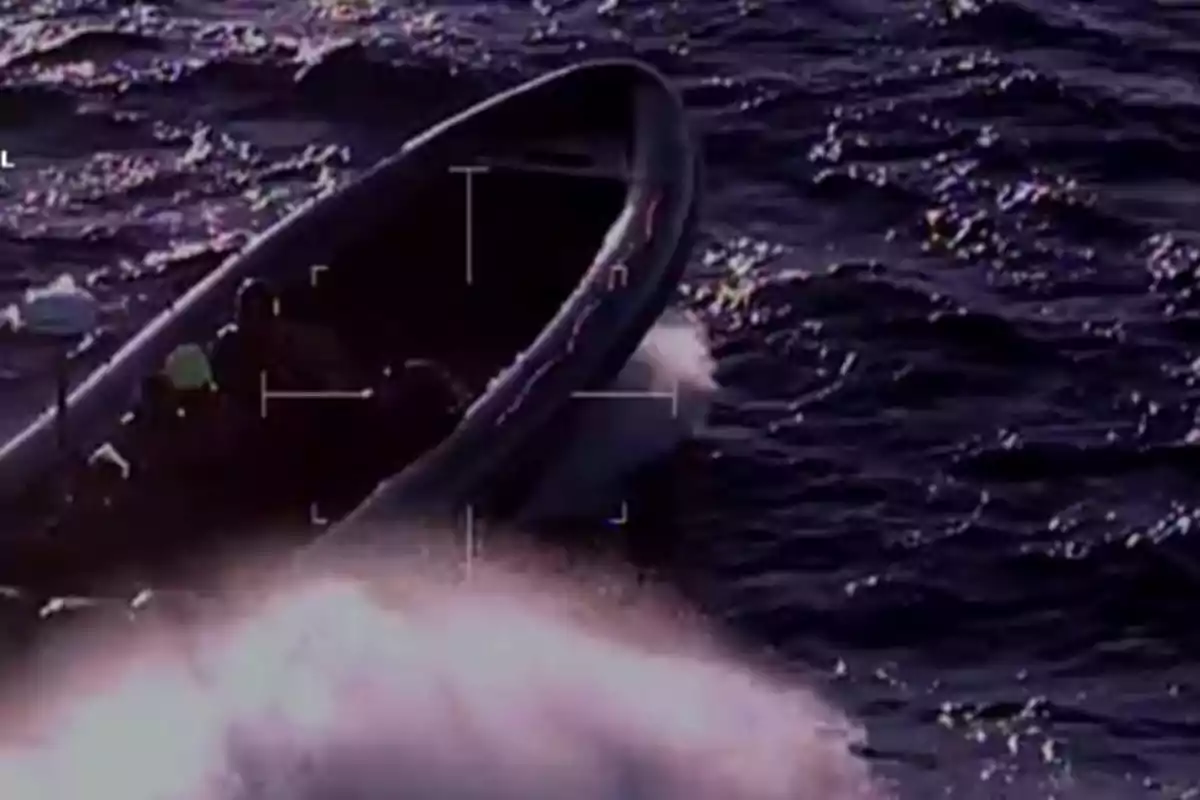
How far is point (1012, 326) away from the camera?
927 inches

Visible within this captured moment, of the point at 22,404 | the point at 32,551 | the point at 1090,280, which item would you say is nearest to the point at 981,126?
the point at 1090,280

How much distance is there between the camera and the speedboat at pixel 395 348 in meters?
18.7

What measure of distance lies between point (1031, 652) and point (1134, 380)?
4.13 meters

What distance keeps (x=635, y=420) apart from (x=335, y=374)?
267 centimetres

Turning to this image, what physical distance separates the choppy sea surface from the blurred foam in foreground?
36.7 inches

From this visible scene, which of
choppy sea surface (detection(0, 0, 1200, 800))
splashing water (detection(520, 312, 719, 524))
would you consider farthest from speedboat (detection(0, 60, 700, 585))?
choppy sea surface (detection(0, 0, 1200, 800))

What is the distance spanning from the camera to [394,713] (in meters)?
17.4

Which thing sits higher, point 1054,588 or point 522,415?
point 522,415

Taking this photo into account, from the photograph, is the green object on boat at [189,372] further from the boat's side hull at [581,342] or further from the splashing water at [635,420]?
the splashing water at [635,420]

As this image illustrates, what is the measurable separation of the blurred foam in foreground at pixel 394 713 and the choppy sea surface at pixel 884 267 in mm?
933

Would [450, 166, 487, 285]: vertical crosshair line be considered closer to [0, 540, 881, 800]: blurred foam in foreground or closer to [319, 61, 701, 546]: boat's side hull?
[319, 61, 701, 546]: boat's side hull

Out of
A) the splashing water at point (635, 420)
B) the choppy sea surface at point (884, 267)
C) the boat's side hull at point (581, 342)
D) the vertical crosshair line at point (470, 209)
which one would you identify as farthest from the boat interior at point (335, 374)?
the choppy sea surface at point (884, 267)

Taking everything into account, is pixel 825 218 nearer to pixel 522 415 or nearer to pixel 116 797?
pixel 522 415

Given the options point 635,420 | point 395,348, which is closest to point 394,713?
point 395,348
